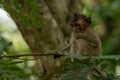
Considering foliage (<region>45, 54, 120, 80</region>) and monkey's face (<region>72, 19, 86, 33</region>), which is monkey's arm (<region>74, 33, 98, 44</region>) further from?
foliage (<region>45, 54, 120, 80</region>)

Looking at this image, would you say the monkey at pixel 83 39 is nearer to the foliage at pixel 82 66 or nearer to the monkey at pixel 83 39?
the monkey at pixel 83 39

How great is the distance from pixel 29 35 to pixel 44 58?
0.71 feet

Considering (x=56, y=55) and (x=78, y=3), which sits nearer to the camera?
(x=56, y=55)

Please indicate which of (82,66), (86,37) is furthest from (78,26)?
(82,66)

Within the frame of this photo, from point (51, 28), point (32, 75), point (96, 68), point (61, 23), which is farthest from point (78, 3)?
point (96, 68)

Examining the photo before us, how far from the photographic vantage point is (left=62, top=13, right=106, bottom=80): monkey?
2376mm

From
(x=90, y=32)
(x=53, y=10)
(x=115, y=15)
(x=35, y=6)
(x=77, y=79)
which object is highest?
(x=115, y=15)

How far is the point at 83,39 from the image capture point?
2.34 metres

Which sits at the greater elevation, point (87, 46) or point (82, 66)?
point (87, 46)

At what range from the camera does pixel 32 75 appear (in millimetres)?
3002

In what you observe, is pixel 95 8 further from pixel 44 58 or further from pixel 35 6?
pixel 35 6

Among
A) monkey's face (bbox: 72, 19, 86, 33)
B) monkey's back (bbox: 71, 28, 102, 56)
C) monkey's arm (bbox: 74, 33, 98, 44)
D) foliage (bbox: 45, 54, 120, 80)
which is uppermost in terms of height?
monkey's face (bbox: 72, 19, 86, 33)

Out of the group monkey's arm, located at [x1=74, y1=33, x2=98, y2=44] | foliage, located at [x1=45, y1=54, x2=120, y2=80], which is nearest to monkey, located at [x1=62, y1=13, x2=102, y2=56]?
monkey's arm, located at [x1=74, y1=33, x2=98, y2=44]

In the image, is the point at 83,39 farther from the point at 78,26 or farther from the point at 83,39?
the point at 78,26
